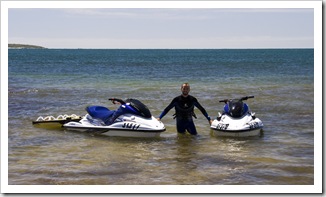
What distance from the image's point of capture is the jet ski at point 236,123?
1247cm

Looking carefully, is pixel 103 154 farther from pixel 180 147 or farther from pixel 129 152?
pixel 180 147

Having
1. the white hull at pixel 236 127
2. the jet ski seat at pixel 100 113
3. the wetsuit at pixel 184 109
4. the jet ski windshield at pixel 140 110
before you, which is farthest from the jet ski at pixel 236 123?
the jet ski seat at pixel 100 113

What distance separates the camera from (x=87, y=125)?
1332 cm

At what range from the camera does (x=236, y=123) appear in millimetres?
12609

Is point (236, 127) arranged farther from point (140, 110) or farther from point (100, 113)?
point (100, 113)

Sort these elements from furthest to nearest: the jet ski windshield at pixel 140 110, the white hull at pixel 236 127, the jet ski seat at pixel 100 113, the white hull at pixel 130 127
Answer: the jet ski seat at pixel 100 113 < the jet ski windshield at pixel 140 110 < the white hull at pixel 236 127 < the white hull at pixel 130 127

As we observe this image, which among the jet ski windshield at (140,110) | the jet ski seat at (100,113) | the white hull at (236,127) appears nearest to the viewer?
the white hull at (236,127)

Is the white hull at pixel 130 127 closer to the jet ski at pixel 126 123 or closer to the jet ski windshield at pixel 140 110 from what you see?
the jet ski at pixel 126 123

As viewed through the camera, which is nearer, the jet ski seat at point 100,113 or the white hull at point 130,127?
the white hull at point 130,127

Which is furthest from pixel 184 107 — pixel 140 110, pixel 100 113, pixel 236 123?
pixel 100 113

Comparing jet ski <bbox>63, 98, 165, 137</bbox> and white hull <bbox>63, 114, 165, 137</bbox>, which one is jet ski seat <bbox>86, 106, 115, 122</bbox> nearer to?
jet ski <bbox>63, 98, 165, 137</bbox>

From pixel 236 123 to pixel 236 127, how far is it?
0.17 metres

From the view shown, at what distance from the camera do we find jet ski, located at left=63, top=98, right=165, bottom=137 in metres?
12.4

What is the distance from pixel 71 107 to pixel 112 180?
36.2ft
